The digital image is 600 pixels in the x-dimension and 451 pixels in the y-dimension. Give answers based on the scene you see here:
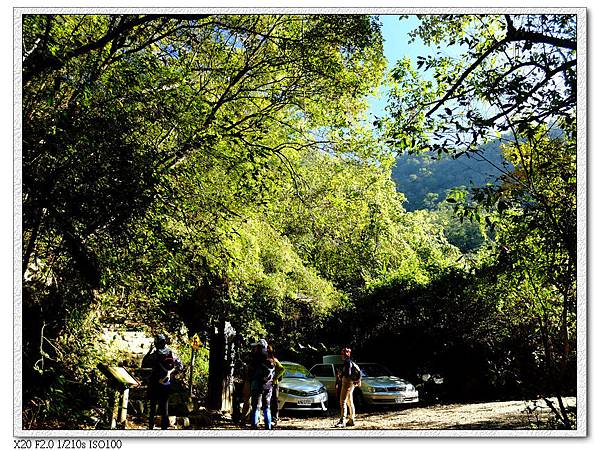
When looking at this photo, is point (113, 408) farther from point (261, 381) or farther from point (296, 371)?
point (296, 371)

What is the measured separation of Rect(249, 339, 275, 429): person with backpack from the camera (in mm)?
5441

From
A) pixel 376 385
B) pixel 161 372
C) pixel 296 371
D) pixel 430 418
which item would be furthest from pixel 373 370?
pixel 161 372

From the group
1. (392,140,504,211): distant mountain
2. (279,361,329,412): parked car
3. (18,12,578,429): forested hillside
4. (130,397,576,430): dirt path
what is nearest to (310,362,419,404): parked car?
(130,397,576,430): dirt path

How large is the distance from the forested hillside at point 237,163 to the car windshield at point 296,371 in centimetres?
86

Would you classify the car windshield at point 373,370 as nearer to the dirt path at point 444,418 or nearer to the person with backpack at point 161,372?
the dirt path at point 444,418

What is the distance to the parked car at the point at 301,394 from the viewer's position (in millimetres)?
7859

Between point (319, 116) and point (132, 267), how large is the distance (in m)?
3.68

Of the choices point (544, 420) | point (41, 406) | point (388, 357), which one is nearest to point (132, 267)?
point (41, 406)

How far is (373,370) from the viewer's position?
976cm

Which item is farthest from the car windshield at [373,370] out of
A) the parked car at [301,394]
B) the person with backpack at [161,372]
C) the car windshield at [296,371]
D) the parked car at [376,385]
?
the person with backpack at [161,372]

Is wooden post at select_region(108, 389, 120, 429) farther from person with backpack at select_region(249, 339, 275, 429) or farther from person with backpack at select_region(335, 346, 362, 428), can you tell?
person with backpack at select_region(335, 346, 362, 428)

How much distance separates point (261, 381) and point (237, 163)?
2.39m

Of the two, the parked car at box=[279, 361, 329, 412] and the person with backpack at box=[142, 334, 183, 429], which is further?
the parked car at box=[279, 361, 329, 412]

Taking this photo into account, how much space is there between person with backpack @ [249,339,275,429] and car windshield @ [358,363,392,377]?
4.26 m
